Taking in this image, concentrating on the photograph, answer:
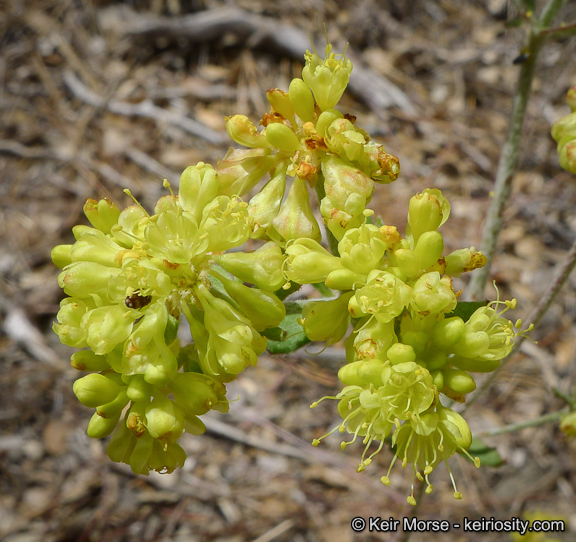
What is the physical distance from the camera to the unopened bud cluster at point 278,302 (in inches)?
72.4

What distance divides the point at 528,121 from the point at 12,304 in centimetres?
588

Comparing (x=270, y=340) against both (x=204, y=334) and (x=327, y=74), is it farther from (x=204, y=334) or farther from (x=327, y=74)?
(x=327, y=74)

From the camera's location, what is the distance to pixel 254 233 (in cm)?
209

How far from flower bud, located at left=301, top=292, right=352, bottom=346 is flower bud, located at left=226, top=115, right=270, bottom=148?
0.69 m

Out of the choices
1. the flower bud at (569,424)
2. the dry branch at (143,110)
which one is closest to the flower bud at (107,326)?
the flower bud at (569,424)

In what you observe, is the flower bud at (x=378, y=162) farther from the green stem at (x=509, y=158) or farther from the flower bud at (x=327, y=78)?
the green stem at (x=509, y=158)

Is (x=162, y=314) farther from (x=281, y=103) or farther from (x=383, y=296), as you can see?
(x=281, y=103)

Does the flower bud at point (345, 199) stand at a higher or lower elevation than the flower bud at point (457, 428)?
higher

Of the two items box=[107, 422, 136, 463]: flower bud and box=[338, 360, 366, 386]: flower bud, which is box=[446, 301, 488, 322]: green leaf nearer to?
box=[338, 360, 366, 386]: flower bud

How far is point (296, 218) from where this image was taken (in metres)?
2.09

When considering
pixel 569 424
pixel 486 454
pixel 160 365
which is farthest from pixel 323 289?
pixel 569 424

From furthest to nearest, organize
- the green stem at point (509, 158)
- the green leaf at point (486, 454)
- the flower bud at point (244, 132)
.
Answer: the green stem at point (509, 158) < the green leaf at point (486, 454) < the flower bud at point (244, 132)

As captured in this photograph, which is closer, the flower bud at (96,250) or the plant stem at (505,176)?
the flower bud at (96,250)

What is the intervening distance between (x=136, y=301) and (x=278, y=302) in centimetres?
48
